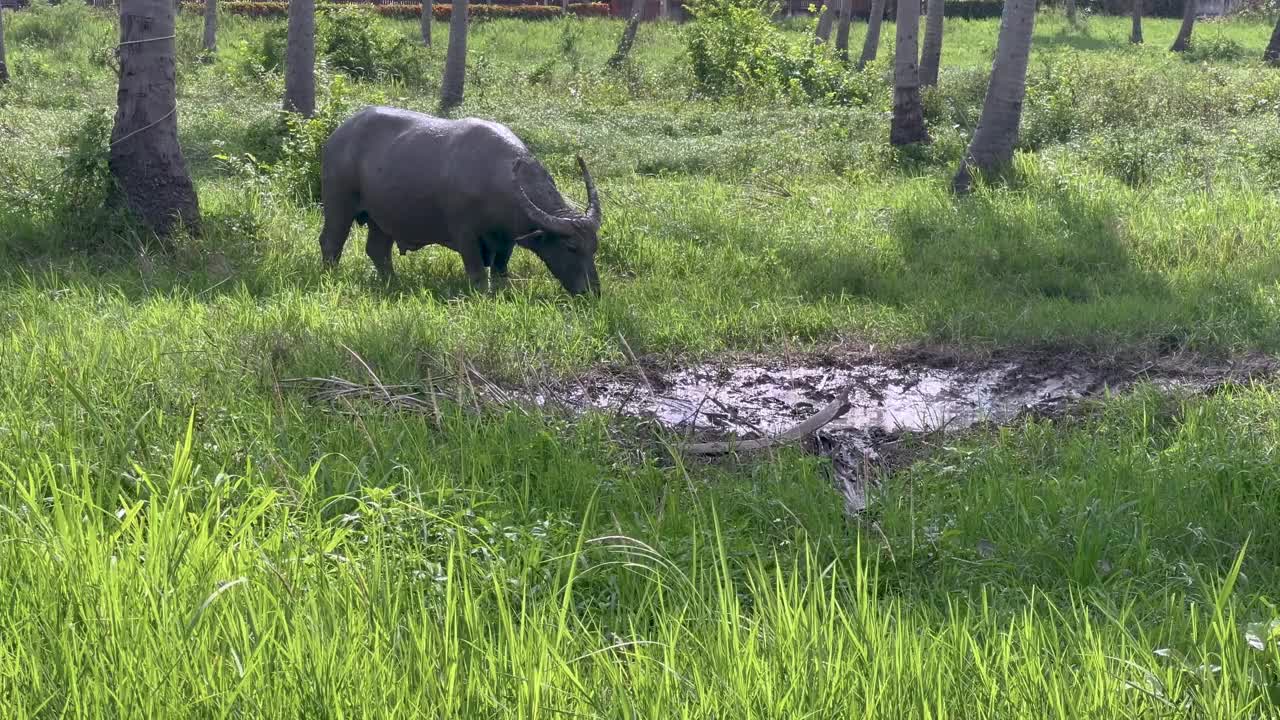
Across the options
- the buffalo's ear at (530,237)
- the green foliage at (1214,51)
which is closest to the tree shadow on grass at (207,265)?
the buffalo's ear at (530,237)

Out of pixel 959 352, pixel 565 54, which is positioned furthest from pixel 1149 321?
pixel 565 54

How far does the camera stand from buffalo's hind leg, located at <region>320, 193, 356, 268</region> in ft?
27.8

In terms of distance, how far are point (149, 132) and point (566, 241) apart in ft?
11.1

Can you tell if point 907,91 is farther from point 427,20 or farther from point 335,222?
point 427,20

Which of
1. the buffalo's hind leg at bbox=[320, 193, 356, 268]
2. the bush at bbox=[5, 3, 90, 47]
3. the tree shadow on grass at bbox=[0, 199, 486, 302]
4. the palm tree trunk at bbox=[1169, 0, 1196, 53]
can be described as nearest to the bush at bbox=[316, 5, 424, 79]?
the bush at bbox=[5, 3, 90, 47]

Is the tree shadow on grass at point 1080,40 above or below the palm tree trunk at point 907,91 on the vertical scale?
above

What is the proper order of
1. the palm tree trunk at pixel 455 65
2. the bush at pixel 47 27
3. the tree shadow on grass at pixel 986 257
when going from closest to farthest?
the tree shadow on grass at pixel 986 257 < the palm tree trunk at pixel 455 65 < the bush at pixel 47 27

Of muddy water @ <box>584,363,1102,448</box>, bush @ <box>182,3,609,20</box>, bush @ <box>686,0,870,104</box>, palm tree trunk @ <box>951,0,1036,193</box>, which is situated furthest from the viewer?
bush @ <box>182,3,609,20</box>

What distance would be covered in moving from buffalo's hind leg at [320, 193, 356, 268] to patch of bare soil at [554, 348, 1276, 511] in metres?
3.01

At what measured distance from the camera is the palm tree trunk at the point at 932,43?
16.8 meters

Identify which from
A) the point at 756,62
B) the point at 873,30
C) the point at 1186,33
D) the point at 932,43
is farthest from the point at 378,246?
the point at 1186,33

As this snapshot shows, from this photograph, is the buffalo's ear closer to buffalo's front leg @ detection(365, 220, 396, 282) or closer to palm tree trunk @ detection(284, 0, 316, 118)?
buffalo's front leg @ detection(365, 220, 396, 282)

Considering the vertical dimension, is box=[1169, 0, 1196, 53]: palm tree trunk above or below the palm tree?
above

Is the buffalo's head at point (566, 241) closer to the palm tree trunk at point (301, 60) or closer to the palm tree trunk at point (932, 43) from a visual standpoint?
the palm tree trunk at point (301, 60)
